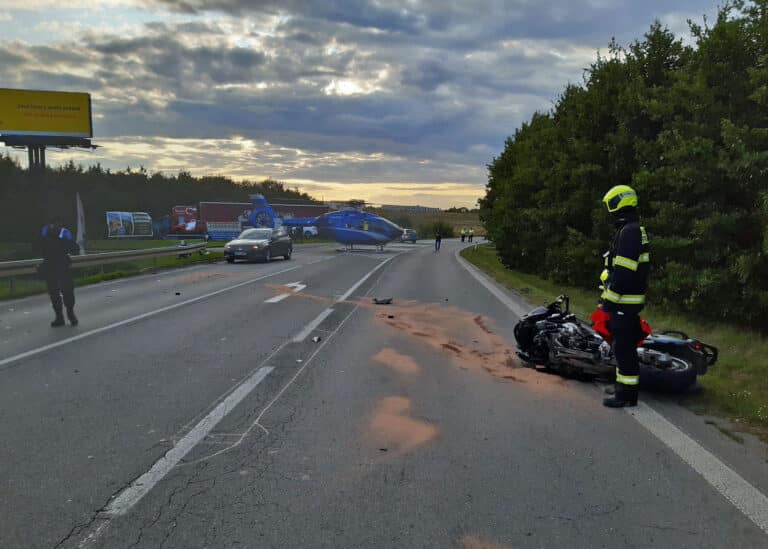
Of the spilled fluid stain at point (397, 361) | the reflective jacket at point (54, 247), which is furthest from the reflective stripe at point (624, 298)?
the reflective jacket at point (54, 247)

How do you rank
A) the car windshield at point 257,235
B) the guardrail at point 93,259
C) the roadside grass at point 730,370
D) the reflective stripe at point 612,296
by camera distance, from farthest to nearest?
the car windshield at point 257,235 < the guardrail at point 93,259 < the reflective stripe at point 612,296 < the roadside grass at point 730,370

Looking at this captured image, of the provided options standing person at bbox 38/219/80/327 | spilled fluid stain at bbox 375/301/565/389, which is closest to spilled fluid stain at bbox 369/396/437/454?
spilled fluid stain at bbox 375/301/565/389

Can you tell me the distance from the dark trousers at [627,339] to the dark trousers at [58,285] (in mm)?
8916

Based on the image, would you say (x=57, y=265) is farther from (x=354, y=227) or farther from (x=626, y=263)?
(x=354, y=227)

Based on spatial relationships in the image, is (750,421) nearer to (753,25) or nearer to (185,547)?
(185,547)

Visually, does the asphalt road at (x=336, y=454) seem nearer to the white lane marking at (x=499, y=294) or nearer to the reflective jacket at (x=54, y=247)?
the reflective jacket at (x=54, y=247)

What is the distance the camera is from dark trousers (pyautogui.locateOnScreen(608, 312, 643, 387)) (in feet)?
17.8

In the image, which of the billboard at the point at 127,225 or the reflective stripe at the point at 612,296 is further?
the billboard at the point at 127,225

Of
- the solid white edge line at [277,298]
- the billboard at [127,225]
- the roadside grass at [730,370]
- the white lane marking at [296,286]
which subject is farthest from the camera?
the billboard at [127,225]

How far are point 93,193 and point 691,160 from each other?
267ft

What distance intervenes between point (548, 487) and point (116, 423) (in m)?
3.53

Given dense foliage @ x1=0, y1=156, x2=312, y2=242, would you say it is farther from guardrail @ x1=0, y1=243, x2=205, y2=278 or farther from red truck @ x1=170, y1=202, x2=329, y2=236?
guardrail @ x1=0, y1=243, x2=205, y2=278

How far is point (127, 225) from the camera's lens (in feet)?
199

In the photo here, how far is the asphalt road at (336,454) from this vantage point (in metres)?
3.23
